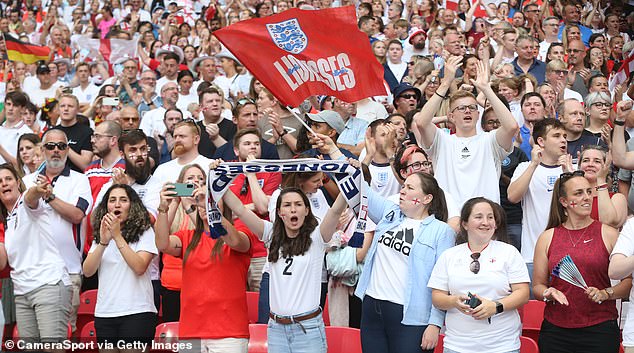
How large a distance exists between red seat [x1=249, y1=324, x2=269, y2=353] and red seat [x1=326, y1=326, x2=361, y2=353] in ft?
1.59

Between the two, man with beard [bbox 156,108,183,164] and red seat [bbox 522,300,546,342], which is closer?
red seat [bbox 522,300,546,342]

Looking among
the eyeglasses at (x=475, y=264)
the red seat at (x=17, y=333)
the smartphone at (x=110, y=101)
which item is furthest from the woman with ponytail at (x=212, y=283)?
the smartphone at (x=110, y=101)

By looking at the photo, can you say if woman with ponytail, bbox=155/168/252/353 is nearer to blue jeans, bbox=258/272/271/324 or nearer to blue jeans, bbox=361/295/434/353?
blue jeans, bbox=258/272/271/324

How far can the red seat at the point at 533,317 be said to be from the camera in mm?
7715

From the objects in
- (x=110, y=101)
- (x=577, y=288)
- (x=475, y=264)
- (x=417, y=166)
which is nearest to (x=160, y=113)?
(x=110, y=101)

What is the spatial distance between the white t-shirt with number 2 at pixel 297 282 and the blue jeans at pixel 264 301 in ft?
2.04

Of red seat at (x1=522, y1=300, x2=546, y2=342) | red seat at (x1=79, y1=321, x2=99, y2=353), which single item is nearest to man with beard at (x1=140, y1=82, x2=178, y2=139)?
red seat at (x1=79, y1=321, x2=99, y2=353)

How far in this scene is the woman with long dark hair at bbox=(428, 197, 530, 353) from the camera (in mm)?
6492

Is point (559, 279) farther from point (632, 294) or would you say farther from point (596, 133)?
point (596, 133)

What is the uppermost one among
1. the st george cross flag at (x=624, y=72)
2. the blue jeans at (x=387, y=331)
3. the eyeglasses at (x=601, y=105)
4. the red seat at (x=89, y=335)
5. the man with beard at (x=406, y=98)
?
the st george cross flag at (x=624, y=72)

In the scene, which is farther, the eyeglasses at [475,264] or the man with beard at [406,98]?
the man with beard at [406,98]

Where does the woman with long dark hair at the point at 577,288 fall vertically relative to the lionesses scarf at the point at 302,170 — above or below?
below

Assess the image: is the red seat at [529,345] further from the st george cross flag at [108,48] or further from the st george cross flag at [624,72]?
the st george cross flag at [108,48]

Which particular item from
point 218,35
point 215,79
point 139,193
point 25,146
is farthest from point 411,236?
point 215,79
